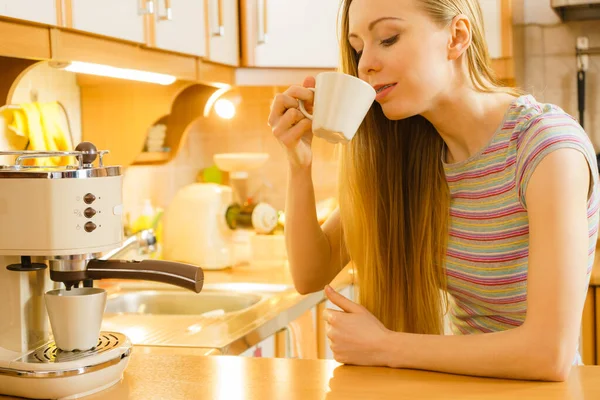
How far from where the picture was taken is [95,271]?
1020 mm

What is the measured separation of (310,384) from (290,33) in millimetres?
1873

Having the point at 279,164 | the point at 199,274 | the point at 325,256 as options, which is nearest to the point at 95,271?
the point at 199,274

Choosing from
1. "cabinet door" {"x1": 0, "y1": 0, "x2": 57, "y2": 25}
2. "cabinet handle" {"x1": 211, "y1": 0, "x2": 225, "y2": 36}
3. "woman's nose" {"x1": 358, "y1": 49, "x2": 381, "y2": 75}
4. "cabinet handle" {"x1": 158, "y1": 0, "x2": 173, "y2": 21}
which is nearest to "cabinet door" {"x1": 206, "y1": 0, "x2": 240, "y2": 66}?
"cabinet handle" {"x1": 211, "y1": 0, "x2": 225, "y2": 36}

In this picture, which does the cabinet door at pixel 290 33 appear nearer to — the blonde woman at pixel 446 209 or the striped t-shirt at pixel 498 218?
the blonde woman at pixel 446 209

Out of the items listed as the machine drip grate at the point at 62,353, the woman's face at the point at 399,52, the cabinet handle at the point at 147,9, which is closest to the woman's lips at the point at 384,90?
the woman's face at the point at 399,52

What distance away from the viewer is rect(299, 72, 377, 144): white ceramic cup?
1.06 m

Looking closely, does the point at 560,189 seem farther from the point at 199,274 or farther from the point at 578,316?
the point at 199,274

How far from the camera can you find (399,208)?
134cm

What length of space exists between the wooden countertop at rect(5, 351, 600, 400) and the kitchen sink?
1179mm

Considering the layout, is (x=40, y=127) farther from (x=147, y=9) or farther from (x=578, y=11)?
(x=578, y=11)

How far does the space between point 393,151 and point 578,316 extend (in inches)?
17.3

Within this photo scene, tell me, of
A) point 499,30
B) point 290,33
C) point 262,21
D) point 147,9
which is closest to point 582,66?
point 499,30

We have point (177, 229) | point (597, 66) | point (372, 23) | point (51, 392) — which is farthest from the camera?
point (597, 66)

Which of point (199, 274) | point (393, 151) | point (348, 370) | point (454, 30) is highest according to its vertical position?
point (454, 30)
